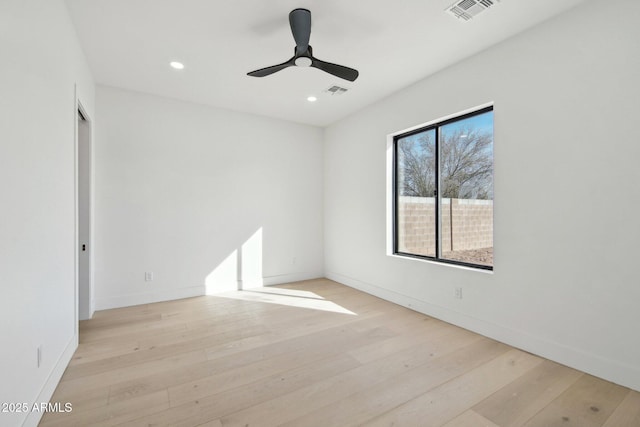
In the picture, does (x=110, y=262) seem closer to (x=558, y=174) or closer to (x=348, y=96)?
(x=348, y=96)

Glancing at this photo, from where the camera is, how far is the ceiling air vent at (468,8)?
86.8 inches

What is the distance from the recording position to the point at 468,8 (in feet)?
7.45

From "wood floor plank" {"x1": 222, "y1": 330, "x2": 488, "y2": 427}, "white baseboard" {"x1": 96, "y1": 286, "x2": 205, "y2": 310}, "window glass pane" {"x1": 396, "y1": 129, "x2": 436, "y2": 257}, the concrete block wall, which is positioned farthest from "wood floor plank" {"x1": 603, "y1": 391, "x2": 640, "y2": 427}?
"white baseboard" {"x1": 96, "y1": 286, "x2": 205, "y2": 310}

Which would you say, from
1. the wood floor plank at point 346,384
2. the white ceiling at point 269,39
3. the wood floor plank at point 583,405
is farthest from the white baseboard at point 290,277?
the wood floor plank at point 583,405

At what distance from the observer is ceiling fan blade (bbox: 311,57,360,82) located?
249 cm

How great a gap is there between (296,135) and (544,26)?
353 cm

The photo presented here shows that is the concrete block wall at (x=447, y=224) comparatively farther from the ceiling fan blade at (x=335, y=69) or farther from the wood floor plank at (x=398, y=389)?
the ceiling fan blade at (x=335, y=69)

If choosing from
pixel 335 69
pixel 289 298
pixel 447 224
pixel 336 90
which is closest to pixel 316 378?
pixel 289 298

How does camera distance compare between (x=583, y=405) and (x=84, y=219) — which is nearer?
(x=583, y=405)

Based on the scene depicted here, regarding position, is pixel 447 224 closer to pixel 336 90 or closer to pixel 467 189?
pixel 467 189

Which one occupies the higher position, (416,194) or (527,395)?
(416,194)

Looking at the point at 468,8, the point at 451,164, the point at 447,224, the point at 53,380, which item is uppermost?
the point at 468,8

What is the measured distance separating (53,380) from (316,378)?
1775 mm

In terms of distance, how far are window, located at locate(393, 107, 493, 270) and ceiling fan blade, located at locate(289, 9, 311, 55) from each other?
1.92 metres
